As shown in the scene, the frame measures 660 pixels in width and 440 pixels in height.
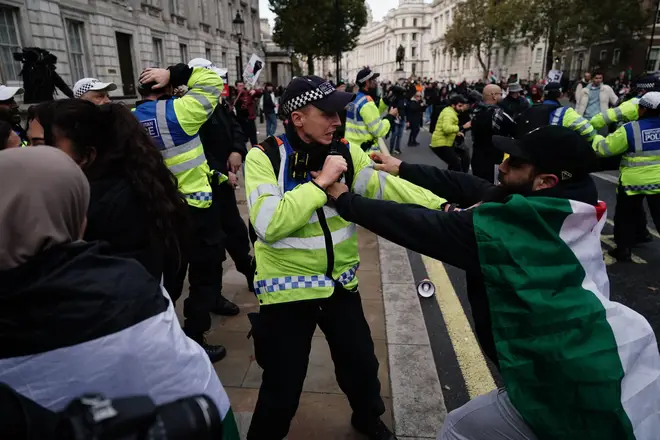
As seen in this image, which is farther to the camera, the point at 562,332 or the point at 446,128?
the point at 446,128

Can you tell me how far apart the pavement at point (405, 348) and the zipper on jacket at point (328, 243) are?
45.6 inches

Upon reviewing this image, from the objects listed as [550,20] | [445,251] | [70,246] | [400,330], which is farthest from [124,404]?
[550,20]

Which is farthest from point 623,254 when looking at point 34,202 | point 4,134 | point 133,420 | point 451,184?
point 4,134

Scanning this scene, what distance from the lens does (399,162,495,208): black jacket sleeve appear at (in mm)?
2449

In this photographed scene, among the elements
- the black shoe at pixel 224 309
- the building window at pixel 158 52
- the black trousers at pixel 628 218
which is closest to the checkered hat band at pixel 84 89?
the black shoe at pixel 224 309

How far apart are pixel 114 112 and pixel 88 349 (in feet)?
4.45

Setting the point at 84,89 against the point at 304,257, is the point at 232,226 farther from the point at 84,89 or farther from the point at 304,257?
the point at 304,257

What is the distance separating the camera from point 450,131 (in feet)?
26.5

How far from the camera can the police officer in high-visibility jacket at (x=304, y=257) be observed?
6.81ft

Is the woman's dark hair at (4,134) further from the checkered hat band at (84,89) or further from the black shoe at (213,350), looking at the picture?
the black shoe at (213,350)

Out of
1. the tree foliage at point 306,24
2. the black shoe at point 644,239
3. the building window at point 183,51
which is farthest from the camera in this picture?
the tree foliage at point 306,24

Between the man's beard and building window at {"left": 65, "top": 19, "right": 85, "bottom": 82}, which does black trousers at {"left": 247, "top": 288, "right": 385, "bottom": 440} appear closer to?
the man's beard

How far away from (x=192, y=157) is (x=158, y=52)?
21870mm

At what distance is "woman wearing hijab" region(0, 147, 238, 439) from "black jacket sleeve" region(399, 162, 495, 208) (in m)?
1.73
